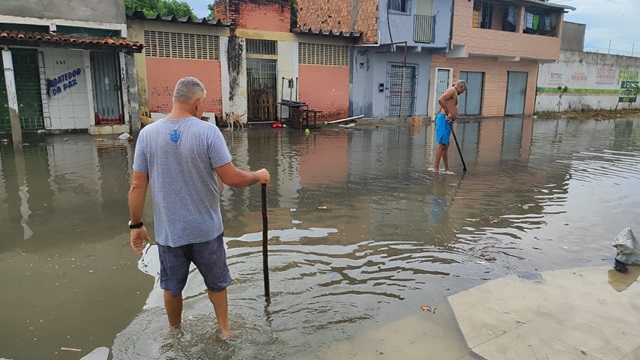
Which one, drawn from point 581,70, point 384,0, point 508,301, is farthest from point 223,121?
point 581,70

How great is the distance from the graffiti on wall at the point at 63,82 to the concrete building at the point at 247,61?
190 cm

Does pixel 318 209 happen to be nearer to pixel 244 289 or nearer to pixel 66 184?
pixel 244 289

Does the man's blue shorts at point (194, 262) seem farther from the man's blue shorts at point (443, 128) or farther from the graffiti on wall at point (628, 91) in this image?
the graffiti on wall at point (628, 91)

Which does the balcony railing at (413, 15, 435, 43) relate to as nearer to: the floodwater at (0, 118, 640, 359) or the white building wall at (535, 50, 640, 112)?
the white building wall at (535, 50, 640, 112)

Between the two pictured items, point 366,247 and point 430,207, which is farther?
point 430,207

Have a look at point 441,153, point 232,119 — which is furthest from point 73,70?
point 441,153

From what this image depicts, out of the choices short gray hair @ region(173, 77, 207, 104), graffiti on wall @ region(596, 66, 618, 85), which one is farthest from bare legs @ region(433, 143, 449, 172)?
graffiti on wall @ region(596, 66, 618, 85)

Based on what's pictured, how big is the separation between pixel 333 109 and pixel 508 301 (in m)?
16.8

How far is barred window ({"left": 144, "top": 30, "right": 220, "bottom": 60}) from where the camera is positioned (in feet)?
50.3

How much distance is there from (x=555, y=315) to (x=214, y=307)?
8.25 feet

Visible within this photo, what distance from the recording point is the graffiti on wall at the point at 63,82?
1386 cm

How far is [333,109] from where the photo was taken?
19.9 m

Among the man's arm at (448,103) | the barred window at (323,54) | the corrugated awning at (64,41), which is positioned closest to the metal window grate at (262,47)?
the barred window at (323,54)

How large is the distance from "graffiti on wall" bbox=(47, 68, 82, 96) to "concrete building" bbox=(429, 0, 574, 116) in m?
15.6
